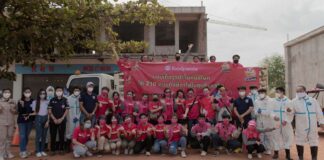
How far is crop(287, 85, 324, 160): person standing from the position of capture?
885cm

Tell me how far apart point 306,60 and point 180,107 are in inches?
553

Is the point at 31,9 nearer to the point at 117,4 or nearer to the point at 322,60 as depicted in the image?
the point at 117,4

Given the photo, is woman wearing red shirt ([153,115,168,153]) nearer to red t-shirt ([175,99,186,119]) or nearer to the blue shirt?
red t-shirt ([175,99,186,119])

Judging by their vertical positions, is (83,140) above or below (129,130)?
below

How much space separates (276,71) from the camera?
50875 millimetres

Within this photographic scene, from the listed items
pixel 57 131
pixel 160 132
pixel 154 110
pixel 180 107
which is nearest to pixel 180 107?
pixel 180 107

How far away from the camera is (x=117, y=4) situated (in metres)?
11.5

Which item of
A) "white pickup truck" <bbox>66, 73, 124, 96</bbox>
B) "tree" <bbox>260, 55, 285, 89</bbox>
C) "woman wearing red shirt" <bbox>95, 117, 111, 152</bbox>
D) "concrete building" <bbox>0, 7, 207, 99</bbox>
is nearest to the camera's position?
"woman wearing red shirt" <bbox>95, 117, 111, 152</bbox>

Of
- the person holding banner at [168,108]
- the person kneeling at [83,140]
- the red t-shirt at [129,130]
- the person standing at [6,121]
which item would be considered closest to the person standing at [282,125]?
the person holding banner at [168,108]

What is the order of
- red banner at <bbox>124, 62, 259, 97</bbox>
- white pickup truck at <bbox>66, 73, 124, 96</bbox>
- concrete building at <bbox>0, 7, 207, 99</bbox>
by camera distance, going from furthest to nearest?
concrete building at <bbox>0, 7, 207, 99</bbox>
white pickup truck at <bbox>66, 73, 124, 96</bbox>
red banner at <bbox>124, 62, 259, 97</bbox>

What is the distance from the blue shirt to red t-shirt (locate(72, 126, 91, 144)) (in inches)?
26.9

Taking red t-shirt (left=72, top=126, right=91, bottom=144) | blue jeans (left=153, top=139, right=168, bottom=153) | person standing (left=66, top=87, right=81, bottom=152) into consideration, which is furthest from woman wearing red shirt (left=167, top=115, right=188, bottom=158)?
person standing (left=66, top=87, right=81, bottom=152)

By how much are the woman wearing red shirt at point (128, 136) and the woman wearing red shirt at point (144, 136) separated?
0.38ft

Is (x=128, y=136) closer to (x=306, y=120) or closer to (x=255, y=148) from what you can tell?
(x=255, y=148)
